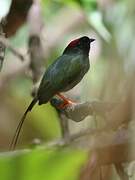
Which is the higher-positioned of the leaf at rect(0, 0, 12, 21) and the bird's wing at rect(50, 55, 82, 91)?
the leaf at rect(0, 0, 12, 21)

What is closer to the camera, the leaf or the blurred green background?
the blurred green background

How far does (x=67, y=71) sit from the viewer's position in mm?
327

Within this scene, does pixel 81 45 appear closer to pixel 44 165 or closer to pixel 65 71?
pixel 65 71

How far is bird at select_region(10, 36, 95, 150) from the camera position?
0.32 meters

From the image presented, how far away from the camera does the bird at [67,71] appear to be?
0.32m

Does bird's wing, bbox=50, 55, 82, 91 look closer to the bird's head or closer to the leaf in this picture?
the bird's head

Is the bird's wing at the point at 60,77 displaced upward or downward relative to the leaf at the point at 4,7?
downward

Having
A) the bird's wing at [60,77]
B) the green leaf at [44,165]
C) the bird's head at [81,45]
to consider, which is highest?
the bird's head at [81,45]

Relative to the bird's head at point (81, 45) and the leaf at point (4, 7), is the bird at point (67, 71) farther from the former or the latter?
the leaf at point (4, 7)

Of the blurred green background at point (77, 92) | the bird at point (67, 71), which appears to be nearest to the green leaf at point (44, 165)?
the blurred green background at point (77, 92)

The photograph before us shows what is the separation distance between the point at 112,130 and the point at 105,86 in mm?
51

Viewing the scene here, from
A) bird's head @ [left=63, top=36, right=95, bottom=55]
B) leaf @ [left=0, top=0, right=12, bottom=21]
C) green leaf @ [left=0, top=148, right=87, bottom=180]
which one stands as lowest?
green leaf @ [left=0, top=148, right=87, bottom=180]

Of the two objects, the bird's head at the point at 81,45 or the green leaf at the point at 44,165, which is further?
the green leaf at the point at 44,165

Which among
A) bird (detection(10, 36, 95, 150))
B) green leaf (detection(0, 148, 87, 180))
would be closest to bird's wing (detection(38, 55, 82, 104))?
bird (detection(10, 36, 95, 150))
